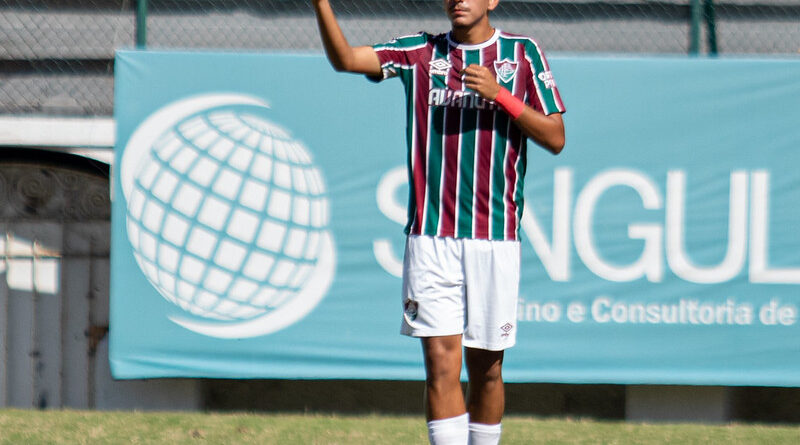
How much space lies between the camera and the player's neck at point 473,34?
302cm

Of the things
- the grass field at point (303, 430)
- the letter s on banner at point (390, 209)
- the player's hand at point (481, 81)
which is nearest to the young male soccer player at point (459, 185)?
the player's hand at point (481, 81)

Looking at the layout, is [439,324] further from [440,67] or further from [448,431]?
[440,67]

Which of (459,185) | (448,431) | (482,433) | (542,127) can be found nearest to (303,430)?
(482,433)

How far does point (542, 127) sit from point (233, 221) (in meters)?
2.50

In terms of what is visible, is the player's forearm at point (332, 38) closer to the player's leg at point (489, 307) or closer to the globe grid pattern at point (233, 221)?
the player's leg at point (489, 307)

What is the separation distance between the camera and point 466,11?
296 cm

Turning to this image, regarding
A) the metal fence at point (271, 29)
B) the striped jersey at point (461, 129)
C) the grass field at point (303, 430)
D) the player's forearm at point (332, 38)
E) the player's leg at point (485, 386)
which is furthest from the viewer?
the metal fence at point (271, 29)

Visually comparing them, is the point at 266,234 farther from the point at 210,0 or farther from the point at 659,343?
the point at 659,343

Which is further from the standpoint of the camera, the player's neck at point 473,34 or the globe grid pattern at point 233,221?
the globe grid pattern at point 233,221

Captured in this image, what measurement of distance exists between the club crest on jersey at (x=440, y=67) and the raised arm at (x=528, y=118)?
0.54 ft

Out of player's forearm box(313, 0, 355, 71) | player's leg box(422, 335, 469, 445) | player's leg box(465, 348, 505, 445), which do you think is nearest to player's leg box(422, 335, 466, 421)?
player's leg box(422, 335, 469, 445)

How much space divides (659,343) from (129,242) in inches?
109

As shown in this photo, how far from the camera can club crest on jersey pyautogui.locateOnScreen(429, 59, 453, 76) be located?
3018mm

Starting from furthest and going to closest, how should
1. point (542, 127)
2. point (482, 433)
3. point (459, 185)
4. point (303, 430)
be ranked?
point (303, 430) < point (482, 433) < point (459, 185) < point (542, 127)
